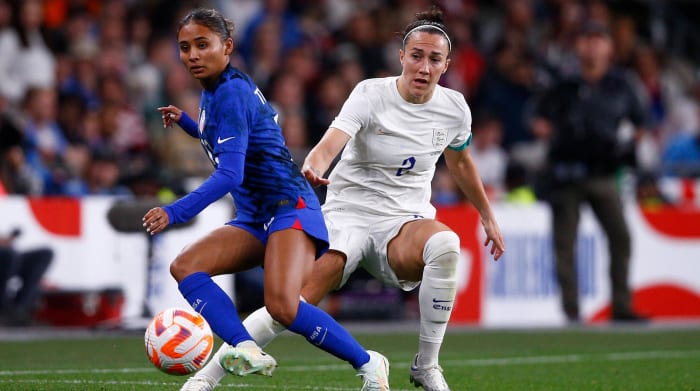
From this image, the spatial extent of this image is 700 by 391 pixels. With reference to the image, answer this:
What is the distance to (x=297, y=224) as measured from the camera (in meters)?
6.09

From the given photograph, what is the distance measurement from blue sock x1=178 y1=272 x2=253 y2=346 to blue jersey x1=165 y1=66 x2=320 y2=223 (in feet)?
1.48

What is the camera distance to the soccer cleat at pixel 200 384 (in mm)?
6035

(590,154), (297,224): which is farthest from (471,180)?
(590,154)

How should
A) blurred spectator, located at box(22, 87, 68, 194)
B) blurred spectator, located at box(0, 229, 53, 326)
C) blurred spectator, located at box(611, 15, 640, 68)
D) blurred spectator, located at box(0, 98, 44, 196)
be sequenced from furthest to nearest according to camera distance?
1. blurred spectator, located at box(611, 15, 640, 68)
2. blurred spectator, located at box(22, 87, 68, 194)
3. blurred spectator, located at box(0, 98, 44, 196)
4. blurred spectator, located at box(0, 229, 53, 326)

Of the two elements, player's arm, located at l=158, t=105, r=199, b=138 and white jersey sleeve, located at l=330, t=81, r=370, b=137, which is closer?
player's arm, located at l=158, t=105, r=199, b=138

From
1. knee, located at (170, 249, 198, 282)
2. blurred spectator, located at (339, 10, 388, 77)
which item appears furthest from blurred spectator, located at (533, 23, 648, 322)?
knee, located at (170, 249, 198, 282)

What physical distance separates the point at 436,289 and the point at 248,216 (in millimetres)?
1082

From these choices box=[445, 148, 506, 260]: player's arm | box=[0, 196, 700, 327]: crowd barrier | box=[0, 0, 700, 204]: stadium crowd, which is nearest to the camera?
box=[445, 148, 506, 260]: player's arm

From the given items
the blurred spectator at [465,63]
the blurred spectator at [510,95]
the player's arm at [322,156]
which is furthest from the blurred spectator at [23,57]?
the player's arm at [322,156]

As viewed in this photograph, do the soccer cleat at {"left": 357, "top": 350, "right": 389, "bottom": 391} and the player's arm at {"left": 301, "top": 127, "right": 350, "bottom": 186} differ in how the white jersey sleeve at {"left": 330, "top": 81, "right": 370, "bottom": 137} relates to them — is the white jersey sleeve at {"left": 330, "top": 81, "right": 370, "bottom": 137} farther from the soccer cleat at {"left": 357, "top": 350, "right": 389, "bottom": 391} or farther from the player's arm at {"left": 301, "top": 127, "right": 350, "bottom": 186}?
the soccer cleat at {"left": 357, "top": 350, "right": 389, "bottom": 391}

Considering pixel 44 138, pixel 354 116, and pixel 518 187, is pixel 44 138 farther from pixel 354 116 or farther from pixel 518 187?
pixel 354 116

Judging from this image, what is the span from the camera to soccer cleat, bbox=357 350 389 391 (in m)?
6.07

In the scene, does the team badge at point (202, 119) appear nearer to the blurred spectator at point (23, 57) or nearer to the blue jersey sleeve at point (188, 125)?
the blue jersey sleeve at point (188, 125)

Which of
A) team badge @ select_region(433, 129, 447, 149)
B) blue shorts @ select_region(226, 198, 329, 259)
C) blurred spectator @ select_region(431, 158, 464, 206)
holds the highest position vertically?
team badge @ select_region(433, 129, 447, 149)
